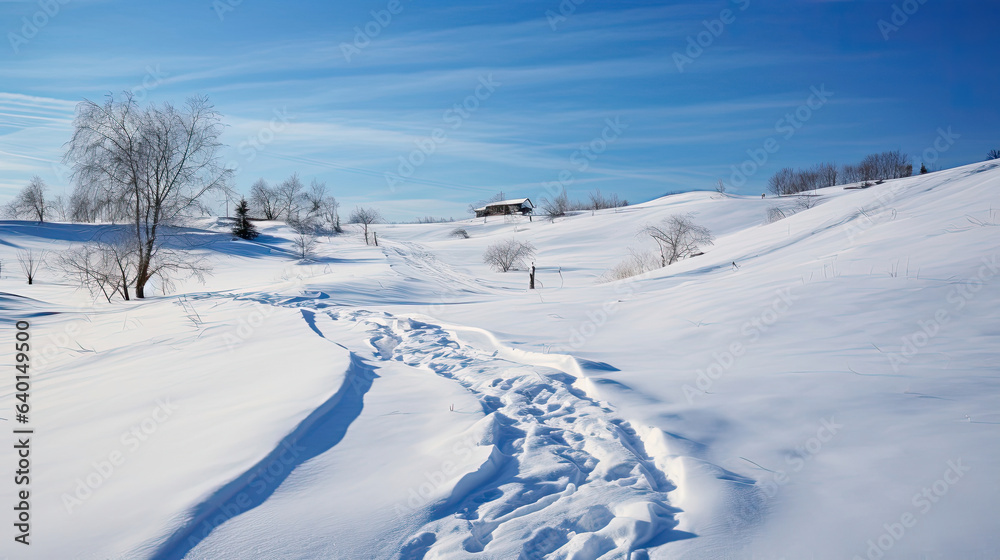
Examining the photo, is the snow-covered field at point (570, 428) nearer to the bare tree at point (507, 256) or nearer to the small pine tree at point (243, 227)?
the bare tree at point (507, 256)

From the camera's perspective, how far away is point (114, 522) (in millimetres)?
2104

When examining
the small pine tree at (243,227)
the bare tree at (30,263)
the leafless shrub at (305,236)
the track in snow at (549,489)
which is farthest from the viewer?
the small pine tree at (243,227)

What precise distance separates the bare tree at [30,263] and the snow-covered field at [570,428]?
49.3ft

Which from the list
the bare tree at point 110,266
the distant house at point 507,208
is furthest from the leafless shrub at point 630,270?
the distant house at point 507,208

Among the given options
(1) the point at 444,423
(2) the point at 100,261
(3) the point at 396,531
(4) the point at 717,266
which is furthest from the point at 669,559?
(2) the point at 100,261

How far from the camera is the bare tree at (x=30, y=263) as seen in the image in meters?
17.8

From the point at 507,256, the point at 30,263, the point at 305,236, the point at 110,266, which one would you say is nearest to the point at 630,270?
the point at 507,256

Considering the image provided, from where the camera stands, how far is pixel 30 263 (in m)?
18.5

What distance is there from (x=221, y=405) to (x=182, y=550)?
198 cm

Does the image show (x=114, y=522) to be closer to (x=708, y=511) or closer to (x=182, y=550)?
(x=182, y=550)

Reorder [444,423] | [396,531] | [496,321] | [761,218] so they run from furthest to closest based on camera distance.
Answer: [761,218], [496,321], [444,423], [396,531]

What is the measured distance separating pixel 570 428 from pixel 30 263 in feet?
78.1

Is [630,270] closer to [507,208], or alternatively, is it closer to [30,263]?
[30,263]

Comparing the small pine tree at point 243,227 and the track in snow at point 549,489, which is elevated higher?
the small pine tree at point 243,227
